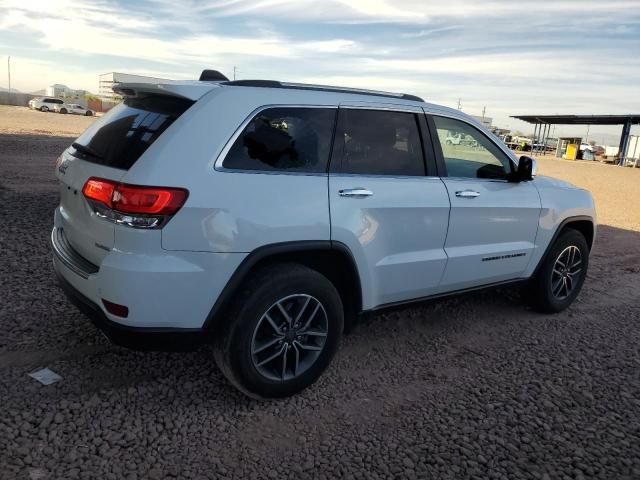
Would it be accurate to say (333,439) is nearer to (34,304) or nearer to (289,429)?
(289,429)

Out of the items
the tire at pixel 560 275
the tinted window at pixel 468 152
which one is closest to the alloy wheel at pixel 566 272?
the tire at pixel 560 275

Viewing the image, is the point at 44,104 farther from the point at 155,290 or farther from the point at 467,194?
the point at 155,290

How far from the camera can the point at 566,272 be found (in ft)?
17.1

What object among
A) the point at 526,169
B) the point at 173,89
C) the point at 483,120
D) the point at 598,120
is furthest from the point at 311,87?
the point at 483,120

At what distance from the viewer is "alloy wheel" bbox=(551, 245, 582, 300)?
5141mm

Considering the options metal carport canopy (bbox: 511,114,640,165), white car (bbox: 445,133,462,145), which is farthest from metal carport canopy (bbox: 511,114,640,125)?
white car (bbox: 445,133,462,145)

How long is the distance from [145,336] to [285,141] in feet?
4.39

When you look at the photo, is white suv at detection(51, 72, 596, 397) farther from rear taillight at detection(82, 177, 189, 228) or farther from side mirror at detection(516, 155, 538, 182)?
side mirror at detection(516, 155, 538, 182)

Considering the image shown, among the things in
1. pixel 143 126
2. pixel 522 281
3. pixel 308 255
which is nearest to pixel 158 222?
pixel 143 126

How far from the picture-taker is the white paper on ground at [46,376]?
10.8ft

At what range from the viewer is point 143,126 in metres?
3.07

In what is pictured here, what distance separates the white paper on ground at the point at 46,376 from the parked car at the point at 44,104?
2240 inches

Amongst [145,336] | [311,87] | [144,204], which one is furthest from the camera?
[311,87]

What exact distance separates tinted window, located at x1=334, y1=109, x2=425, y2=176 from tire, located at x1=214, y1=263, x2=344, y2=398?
79 cm
